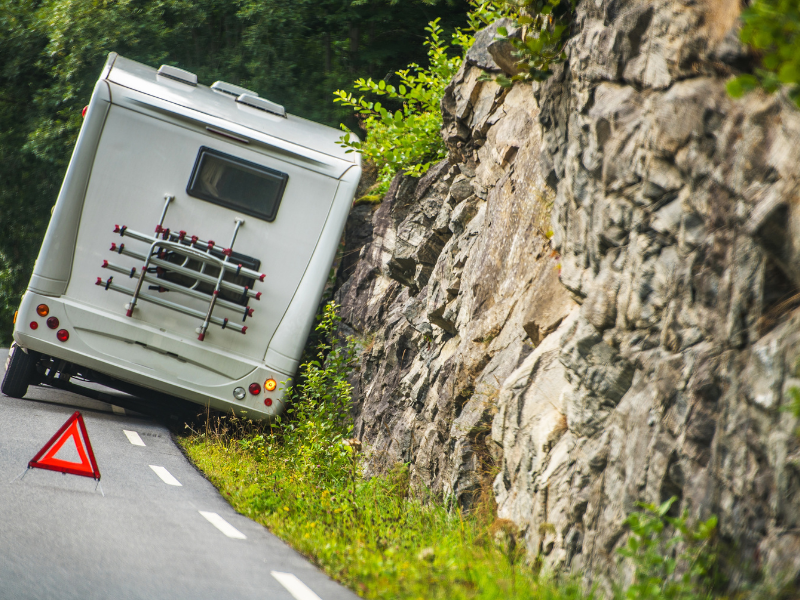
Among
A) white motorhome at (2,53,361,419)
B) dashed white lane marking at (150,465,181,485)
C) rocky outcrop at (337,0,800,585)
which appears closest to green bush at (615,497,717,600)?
rocky outcrop at (337,0,800,585)

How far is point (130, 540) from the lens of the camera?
199 inches

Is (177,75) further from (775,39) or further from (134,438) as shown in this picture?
(775,39)

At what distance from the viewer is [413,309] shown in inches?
339

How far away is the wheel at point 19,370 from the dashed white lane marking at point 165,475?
3.18 m

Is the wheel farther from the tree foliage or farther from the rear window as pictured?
the tree foliage

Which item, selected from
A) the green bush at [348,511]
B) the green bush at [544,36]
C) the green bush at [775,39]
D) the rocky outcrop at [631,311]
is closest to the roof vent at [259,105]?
the green bush at [348,511]

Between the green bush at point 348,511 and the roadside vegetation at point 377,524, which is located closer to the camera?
the roadside vegetation at point 377,524

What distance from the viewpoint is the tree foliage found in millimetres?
16703

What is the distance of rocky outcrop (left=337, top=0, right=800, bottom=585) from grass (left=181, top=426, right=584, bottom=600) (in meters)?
0.28

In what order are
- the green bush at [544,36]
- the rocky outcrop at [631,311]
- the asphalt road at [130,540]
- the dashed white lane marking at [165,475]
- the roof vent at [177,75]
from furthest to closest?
the roof vent at [177,75] → the dashed white lane marking at [165,475] → the green bush at [544,36] → the asphalt road at [130,540] → the rocky outcrop at [631,311]

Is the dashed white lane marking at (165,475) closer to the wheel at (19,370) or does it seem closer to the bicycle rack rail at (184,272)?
the bicycle rack rail at (184,272)

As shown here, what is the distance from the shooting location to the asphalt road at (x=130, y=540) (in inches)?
166

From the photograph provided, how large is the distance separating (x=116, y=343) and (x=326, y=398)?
2690mm

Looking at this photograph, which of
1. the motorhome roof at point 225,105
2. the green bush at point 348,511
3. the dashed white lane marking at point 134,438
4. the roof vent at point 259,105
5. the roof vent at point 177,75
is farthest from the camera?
the roof vent at point 259,105
